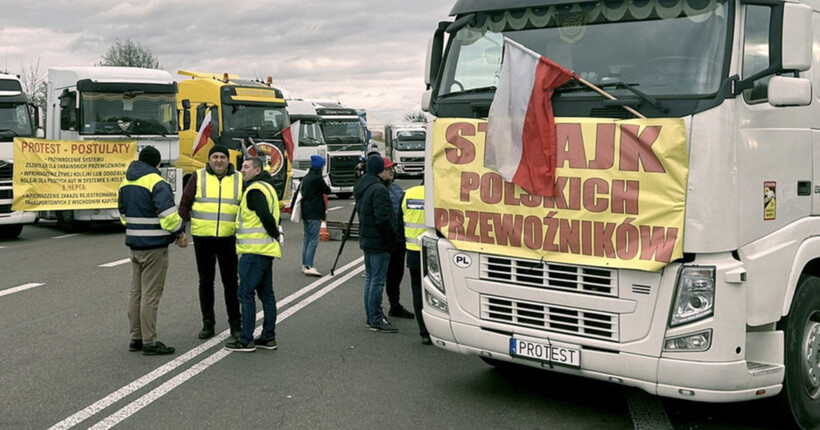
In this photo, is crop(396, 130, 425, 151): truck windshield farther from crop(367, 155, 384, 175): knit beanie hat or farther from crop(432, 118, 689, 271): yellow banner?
crop(432, 118, 689, 271): yellow banner

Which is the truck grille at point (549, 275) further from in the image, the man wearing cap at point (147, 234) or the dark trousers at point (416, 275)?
the man wearing cap at point (147, 234)

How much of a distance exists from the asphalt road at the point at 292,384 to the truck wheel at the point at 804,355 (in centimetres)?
18

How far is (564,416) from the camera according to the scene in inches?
238

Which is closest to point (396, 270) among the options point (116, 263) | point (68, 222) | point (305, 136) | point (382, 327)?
point (382, 327)

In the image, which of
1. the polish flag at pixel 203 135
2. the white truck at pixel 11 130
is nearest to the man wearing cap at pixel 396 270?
the polish flag at pixel 203 135

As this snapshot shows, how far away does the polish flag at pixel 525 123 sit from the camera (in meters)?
5.55

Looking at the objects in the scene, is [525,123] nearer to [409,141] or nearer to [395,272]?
[395,272]

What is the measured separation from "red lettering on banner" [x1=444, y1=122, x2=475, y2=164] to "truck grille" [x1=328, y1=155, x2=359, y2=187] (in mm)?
24985

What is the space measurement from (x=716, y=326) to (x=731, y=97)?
131cm

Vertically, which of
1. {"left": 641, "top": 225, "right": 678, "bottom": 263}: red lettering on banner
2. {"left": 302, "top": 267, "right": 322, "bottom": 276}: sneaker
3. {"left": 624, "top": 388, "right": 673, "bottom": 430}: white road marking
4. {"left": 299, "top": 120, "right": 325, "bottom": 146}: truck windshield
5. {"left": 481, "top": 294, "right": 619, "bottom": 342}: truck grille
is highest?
{"left": 299, "top": 120, "right": 325, "bottom": 146}: truck windshield

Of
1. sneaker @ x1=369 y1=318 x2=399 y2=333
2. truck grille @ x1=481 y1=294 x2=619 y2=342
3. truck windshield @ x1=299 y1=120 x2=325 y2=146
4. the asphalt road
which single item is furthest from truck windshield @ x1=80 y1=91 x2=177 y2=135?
truck grille @ x1=481 y1=294 x2=619 y2=342

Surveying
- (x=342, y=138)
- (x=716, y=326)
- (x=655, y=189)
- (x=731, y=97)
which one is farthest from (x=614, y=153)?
(x=342, y=138)

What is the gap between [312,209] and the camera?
12.7 m

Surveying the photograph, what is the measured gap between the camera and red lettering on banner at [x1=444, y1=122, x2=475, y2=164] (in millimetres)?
5930
